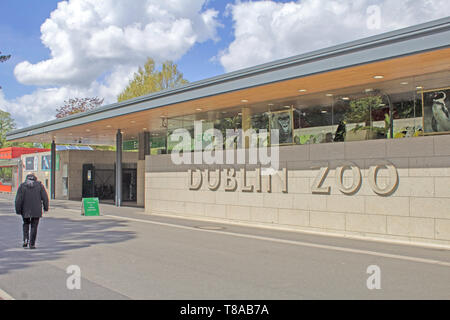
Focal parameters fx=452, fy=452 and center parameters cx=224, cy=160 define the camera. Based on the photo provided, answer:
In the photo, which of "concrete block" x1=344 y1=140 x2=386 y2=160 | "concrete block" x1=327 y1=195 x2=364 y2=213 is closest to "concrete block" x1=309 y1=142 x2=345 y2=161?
"concrete block" x1=344 y1=140 x2=386 y2=160

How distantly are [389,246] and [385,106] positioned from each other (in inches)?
160

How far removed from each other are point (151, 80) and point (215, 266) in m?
41.9

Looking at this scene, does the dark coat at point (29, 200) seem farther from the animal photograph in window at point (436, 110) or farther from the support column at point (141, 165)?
the support column at point (141, 165)

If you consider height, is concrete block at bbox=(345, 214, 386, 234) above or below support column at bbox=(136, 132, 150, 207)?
below

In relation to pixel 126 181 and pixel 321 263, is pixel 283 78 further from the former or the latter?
pixel 126 181

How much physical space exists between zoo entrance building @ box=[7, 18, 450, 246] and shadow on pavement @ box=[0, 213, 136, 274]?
165 inches

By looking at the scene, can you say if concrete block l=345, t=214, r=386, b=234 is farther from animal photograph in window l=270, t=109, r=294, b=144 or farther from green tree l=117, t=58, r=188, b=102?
green tree l=117, t=58, r=188, b=102

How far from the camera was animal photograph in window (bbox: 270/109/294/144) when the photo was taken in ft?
49.0

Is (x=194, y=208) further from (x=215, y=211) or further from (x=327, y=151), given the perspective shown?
(x=327, y=151)

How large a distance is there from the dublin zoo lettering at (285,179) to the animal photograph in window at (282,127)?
109 centimetres

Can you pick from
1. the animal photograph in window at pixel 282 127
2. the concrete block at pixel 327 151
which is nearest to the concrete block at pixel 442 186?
the concrete block at pixel 327 151

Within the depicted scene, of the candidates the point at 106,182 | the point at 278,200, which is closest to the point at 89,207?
the point at 278,200
